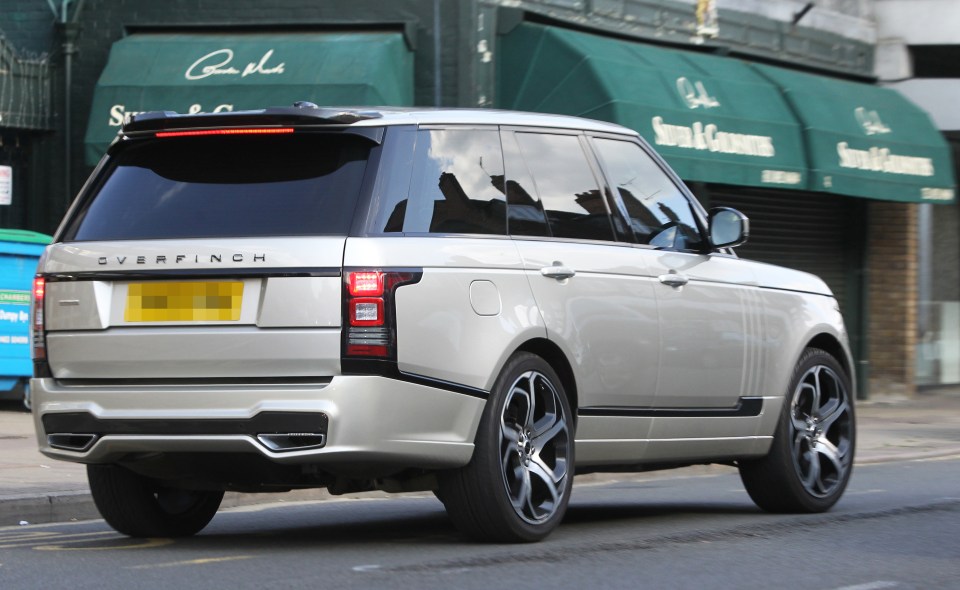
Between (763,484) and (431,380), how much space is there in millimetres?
2838

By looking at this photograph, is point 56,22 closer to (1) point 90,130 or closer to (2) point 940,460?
(1) point 90,130

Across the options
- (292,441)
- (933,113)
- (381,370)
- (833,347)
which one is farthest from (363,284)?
(933,113)

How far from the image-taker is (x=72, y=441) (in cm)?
690

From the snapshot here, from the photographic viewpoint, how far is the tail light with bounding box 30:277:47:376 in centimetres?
701

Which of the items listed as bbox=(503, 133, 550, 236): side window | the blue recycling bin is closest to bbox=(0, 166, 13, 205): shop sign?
the blue recycling bin

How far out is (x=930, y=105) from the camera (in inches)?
890

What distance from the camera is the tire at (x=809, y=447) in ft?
28.8

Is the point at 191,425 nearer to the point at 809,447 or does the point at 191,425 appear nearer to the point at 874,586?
the point at 874,586

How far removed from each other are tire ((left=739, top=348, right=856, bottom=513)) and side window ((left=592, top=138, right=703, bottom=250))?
1120 mm

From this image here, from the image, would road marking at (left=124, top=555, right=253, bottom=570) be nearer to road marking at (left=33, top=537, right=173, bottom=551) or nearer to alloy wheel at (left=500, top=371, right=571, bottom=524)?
road marking at (left=33, top=537, right=173, bottom=551)

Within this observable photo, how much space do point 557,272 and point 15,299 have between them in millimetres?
10658

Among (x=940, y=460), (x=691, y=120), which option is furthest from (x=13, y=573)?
(x=691, y=120)

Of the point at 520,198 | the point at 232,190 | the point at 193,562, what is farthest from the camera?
the point at 520,198

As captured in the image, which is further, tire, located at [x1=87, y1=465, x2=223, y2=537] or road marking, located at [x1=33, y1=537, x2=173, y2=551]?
tire, located at [x1=87, y1=465, x2=223, y2=537]
